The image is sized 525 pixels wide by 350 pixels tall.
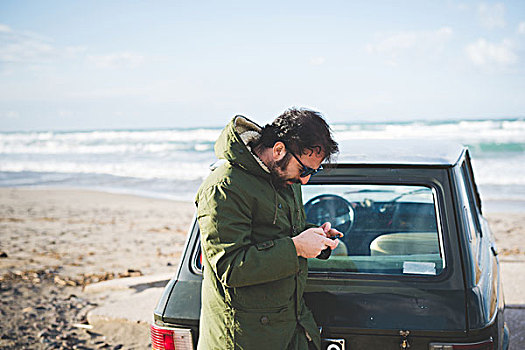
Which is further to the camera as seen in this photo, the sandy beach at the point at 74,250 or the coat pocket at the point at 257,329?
the sandy beach at the point at 74,250

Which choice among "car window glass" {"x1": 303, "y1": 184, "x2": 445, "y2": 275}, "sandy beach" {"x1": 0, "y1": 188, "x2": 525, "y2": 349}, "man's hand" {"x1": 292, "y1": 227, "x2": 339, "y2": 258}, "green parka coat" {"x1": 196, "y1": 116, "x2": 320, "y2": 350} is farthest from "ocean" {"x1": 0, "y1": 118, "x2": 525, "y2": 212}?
"man's hand" {"x1": 292, "y1": 227, "x2": 339, "y2": 258}

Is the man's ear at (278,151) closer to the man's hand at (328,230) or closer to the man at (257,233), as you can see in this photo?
the man at (257,233)

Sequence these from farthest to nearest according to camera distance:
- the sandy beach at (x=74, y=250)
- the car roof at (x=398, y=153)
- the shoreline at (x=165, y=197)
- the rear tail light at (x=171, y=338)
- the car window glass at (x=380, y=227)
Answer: the shoreline at (x=165, y=197)
the sandy beach at (x=74, y=250)
the car roof at (x=398, y=153)
the car window glass at (x=380, y=227)
the rear tail light at (x=171, y=338)

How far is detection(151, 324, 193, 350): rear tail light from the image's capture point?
2.29 meters

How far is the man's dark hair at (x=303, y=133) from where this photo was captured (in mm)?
1814

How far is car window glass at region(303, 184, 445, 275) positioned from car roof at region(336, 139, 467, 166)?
0.13 m

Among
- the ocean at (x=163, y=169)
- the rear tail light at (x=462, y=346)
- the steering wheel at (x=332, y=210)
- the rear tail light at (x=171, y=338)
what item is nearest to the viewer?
the rear tail light at (x=462, y=346)

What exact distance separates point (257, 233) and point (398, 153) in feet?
3.91

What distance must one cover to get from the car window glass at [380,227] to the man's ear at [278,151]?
2.58 ft

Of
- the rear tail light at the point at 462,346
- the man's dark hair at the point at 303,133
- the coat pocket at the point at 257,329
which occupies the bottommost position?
the rear tail light at the point at 462,346

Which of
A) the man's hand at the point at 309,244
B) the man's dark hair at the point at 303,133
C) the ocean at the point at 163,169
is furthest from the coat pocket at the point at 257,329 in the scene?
the ocean at the point at 163,169

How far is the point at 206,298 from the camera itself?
1.96 metres

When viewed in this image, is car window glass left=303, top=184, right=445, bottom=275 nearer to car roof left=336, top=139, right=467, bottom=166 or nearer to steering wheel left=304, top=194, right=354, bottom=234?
steering wheel left=304, top=194, right=354, bottom=234

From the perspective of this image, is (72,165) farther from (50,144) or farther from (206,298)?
(206,298)
